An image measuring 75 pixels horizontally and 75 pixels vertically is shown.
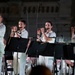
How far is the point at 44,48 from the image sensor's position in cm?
505

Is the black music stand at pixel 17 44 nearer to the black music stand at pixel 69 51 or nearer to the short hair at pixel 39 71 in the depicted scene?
the black music stand at pixel 69 51

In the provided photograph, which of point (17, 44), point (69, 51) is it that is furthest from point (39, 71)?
point (69, 51)

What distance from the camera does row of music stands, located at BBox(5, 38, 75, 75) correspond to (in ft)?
15.6

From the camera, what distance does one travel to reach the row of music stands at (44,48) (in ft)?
15.6

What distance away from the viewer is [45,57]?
18.5ft

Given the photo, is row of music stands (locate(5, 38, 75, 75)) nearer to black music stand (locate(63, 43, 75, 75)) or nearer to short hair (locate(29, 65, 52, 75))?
black music stand (locate(63, 43, 75, 75))

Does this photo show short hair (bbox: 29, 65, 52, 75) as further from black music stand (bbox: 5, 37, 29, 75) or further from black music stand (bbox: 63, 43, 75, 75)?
black music stand (bbox: 63, 43, 75, 75)

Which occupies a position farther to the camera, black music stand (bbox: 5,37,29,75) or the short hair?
black music stand (bbox: 5,37,29,75)

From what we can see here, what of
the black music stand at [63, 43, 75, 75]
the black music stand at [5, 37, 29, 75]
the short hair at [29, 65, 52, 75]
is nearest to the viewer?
the short hair at [29, 65, 52, 75]

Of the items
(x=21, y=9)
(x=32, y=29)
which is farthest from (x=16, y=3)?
(x=32, y=29)

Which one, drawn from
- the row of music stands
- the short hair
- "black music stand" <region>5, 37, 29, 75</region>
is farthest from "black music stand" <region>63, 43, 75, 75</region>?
Answer: the short hair

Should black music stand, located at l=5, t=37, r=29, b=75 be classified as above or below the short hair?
above

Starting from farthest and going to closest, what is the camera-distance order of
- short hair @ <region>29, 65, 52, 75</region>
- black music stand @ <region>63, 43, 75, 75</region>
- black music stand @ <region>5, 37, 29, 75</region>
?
black music stand @ <region>63, 43, 75, 75</region>
black music stand @ <region>5, 37, 29, 75</region>
short hair @ <region>29, 65, 52, 75</region>

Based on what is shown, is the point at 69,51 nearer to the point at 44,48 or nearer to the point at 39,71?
the point at 44,48
